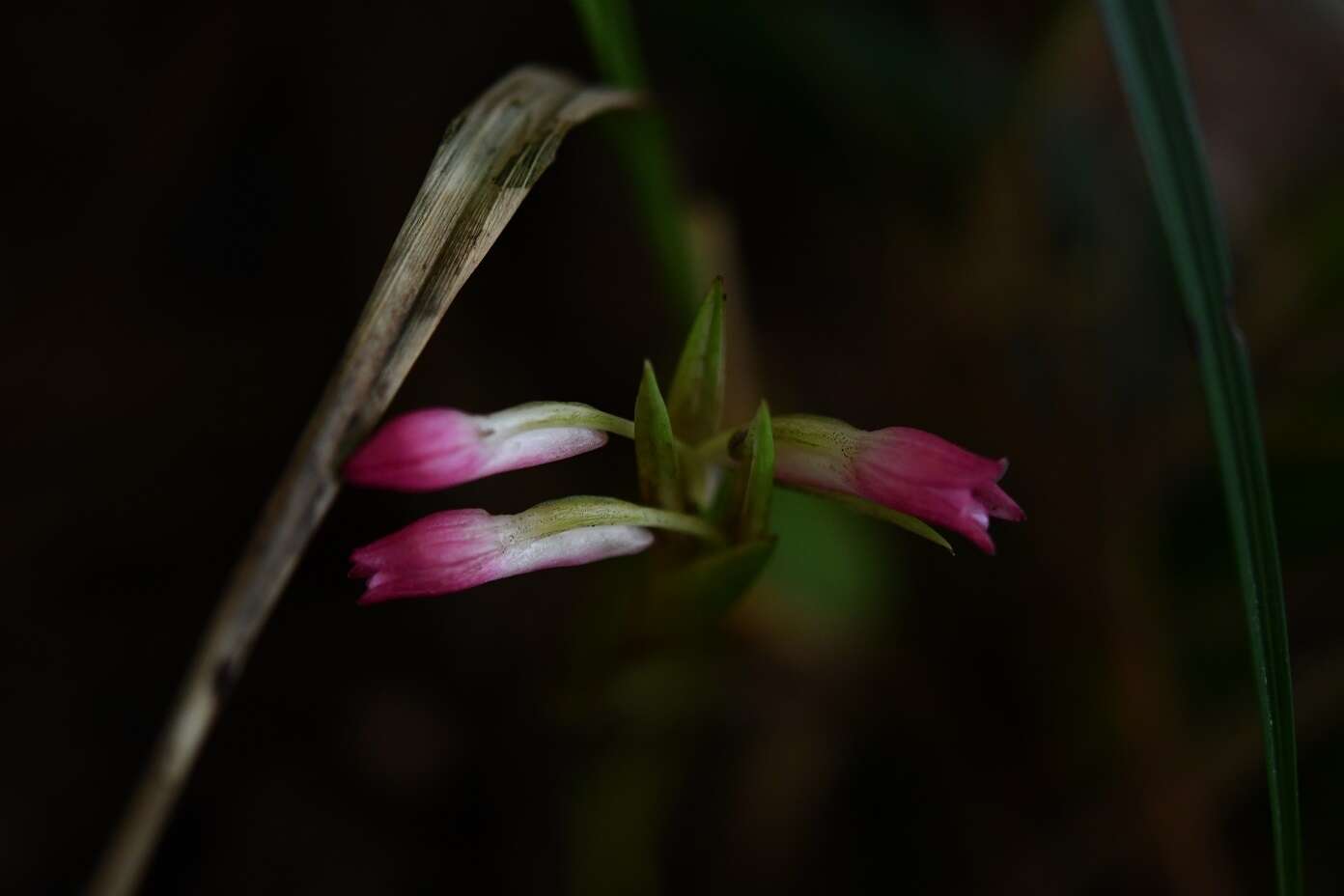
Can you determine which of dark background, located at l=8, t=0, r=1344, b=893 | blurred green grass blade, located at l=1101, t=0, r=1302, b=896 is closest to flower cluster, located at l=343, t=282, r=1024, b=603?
blurred green grass blade, located at l=1101, t=0, r=1302, b=896

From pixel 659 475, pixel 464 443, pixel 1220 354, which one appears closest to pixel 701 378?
pixel 659 475

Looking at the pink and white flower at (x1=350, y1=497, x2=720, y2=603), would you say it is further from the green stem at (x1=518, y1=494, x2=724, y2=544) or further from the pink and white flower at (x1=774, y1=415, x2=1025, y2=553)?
the pink and white flower at (x1=774, y1=415, x2=1025, y2=553)

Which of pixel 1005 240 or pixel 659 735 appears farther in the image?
pixel 1005 240

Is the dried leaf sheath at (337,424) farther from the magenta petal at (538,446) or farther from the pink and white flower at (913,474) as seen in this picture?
the pink and white flower at (913,474)

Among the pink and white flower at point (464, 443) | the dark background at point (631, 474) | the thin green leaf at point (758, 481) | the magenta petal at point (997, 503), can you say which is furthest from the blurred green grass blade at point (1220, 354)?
the dark background at point (631, 474)

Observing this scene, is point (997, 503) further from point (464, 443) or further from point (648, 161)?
point (648, 161)

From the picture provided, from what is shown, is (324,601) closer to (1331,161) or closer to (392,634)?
(392,634)

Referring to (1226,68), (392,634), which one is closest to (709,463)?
(392,634)
